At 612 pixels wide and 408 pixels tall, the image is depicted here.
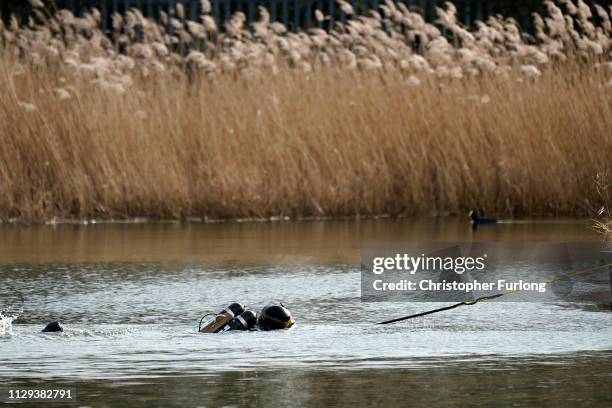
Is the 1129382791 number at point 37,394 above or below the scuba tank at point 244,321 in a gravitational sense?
below

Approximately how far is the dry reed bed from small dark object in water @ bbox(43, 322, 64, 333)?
7.08 meters

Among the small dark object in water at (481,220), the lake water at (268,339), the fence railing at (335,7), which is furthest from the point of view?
the fence railing at (335,7)

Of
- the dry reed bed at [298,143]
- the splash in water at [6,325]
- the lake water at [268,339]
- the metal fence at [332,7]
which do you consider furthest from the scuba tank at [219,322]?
the metal fence at [332,7]

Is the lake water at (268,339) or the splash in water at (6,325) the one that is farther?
the splash in water at (6,325)

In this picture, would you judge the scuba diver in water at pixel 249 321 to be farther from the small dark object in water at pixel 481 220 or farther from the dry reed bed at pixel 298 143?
the dry reed bed at pixel 298 143

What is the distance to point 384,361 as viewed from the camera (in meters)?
7.35

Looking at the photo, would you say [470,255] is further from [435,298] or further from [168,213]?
[168,213]

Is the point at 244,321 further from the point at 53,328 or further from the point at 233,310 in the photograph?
the point at 53,328

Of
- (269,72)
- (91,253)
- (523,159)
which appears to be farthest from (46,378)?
(269,72)

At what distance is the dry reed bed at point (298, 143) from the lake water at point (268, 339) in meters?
2.63

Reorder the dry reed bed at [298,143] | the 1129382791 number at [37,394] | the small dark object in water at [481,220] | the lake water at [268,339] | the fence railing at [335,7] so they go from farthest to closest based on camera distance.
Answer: the fence railing at [335,7] < the dry reed bed at [298,143] < the small dark object in water at [481,220] < the lake water at [268,339] < the 1129382791 number at [37,394]

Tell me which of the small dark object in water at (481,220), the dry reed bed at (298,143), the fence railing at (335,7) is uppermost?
the fence railing at (335,7)

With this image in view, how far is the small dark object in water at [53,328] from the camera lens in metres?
8.29

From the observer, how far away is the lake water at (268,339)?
659cm
